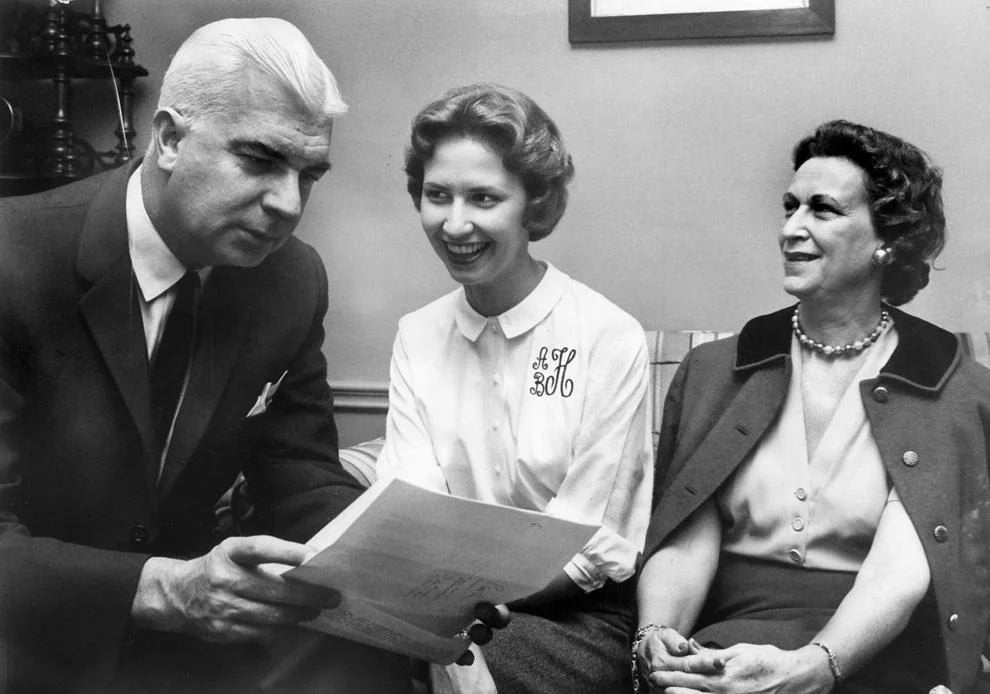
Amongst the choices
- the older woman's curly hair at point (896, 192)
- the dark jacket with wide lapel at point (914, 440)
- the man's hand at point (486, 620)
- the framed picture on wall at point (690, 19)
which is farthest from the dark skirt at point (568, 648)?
the framed picture on wall at point (690, 19)

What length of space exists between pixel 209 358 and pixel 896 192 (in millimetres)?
926

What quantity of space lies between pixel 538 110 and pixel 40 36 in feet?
2.29

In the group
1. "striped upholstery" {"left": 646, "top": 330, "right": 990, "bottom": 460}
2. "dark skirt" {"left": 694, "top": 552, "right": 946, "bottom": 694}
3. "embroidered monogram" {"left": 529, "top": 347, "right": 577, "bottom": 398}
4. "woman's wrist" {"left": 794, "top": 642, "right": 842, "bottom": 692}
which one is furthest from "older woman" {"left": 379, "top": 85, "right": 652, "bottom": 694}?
"striped upholstery" {"left": 646, "top": 330, "right": 990, "bottom": 460}

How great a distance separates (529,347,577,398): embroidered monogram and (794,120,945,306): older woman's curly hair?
0.44m

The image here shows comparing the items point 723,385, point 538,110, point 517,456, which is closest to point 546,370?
point 517,456

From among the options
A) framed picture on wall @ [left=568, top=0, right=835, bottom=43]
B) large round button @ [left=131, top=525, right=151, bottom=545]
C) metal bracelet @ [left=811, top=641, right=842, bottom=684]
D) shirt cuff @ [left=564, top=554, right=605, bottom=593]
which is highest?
framed picture on wall @ [left=568, top=0, right=835, bottom=43]

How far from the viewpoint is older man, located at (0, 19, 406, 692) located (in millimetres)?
1031

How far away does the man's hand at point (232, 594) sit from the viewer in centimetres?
94

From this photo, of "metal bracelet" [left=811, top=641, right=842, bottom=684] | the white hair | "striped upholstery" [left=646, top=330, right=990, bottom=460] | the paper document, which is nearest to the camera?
the paper document

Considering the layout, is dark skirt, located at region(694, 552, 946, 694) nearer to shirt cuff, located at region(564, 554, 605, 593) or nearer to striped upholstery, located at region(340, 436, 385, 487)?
shirt cuff, located at region(564, 554, 605, 593)

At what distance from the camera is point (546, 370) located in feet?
4.73

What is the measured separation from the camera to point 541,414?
1420mm

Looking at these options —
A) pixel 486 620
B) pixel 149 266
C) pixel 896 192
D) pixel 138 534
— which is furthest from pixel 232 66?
pixel 896 192

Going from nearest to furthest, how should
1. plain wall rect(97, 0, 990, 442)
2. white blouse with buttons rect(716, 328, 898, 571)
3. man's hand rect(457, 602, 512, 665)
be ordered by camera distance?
man's hand rect(457, 602, 512, 665)
white blouse with buttons rect(716, 328, 898, 571)
plain wall rect(97, 0, 990, 442)
